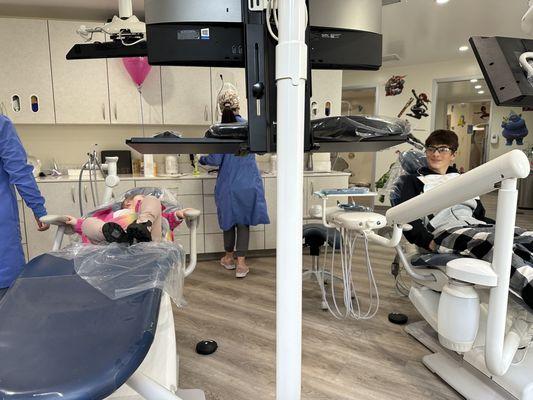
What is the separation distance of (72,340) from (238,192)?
2.19 m

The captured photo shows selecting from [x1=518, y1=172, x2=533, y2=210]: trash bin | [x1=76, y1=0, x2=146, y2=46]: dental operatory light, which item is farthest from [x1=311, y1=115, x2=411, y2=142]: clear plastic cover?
[x1=518, y1=172, x2=533, y2=210]: trash bin

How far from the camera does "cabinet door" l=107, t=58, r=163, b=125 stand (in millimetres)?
3279

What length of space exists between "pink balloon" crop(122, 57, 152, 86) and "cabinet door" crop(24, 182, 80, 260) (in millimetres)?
1086

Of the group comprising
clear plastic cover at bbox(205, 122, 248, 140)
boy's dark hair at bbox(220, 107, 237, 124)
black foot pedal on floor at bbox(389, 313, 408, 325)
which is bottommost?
black foot pedal on floor at bbox(389, 313, 408, 325)

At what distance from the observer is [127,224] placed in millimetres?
1576

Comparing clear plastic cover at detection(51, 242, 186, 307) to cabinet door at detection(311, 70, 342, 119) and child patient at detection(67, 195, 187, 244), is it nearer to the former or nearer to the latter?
child patient at detection(67, 195, 187, 244)

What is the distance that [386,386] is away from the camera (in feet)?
5.25

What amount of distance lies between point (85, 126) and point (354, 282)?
2921 millimetres

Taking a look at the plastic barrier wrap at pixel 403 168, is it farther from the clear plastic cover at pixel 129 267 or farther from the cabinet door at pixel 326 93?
the cabinet door at pixel 326 93

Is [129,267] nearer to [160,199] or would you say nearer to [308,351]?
[160,199]

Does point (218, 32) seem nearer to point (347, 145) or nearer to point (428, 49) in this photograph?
point (347, 145)

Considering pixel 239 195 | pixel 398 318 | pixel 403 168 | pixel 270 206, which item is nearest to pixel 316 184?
pixel 270 206

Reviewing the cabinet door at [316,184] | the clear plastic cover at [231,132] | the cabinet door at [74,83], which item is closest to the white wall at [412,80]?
the cabinet door at [316,184]

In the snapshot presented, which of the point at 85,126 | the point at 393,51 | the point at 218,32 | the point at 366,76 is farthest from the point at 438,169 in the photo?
the point at 366,76
